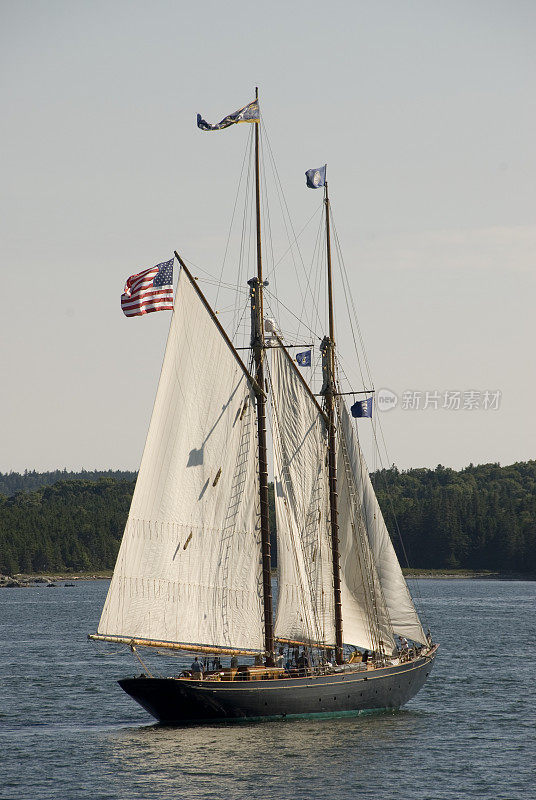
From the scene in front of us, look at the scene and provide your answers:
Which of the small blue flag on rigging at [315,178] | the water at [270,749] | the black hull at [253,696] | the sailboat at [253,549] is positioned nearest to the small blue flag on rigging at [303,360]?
the sailboat at [253,549]

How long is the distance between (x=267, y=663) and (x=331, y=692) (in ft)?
11.9

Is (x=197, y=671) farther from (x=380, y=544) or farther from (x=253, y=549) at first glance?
(x=380, y=544)

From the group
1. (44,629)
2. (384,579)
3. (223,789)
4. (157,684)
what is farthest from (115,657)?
(223,789)

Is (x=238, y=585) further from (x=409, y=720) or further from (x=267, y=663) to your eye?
Answer: (x=409, y=720)

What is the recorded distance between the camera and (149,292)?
2203 inches

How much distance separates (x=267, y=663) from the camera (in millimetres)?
59375

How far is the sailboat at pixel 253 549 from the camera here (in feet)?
181

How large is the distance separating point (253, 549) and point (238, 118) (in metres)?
21.2

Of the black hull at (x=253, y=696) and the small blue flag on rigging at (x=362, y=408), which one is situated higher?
the small blue flag on rigging at (x=362, y=408)

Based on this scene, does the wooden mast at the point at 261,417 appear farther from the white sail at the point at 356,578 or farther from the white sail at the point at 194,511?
the white sail at the point at 356,578

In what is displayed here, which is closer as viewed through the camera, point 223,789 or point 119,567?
point 223,789

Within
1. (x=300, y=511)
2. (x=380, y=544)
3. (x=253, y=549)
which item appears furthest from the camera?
(x=380, y=544)

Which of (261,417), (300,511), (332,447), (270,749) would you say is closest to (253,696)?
(270,749)

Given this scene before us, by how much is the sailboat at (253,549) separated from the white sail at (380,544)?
3.4 inches
